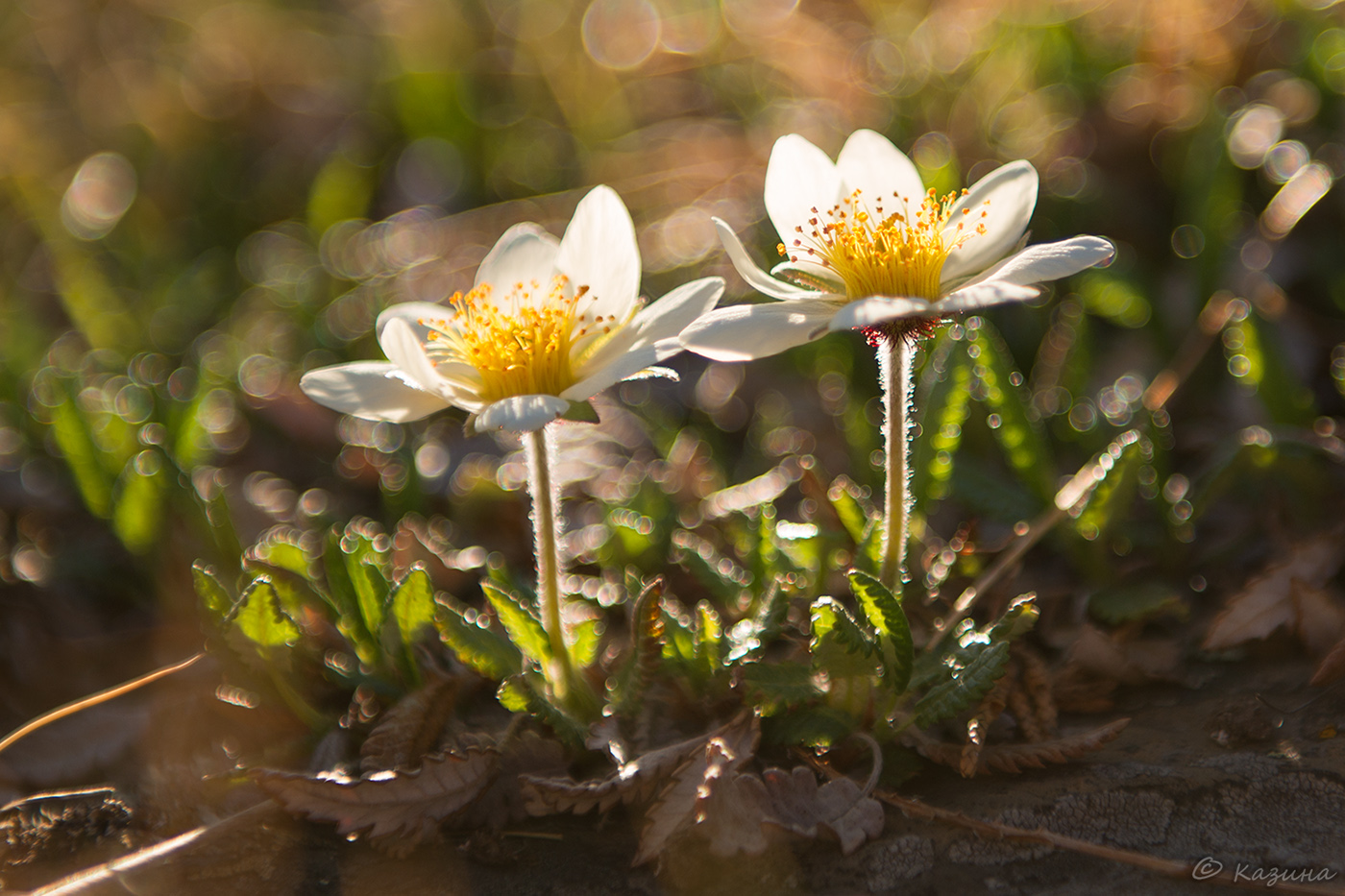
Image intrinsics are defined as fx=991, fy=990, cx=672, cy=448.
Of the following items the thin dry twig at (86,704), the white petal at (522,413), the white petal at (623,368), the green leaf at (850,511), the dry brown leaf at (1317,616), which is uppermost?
the white petal at (623,368)

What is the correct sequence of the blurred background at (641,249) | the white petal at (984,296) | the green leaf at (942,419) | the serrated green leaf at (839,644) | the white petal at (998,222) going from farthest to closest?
the blurred background at (641,249)
the green leaf at (942,419)
the white petal at (998,222)
the serrated green leaf at (839,644)
the white petal at (984,296)

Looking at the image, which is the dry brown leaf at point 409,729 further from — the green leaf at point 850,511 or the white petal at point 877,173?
the white petal at point 877,173

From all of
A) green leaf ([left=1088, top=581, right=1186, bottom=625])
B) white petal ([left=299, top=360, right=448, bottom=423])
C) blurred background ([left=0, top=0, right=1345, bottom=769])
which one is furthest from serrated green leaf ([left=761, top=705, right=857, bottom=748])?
white petal ([left=299, top=360, right=448, bottom=423])

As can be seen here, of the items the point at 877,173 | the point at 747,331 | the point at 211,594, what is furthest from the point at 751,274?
the point at 211,594

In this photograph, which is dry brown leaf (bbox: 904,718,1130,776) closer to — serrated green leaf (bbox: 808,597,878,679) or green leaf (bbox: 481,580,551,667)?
serrated green leaf (bbox: 808,597,878,679)

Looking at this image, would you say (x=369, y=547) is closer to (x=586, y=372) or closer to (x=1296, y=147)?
(x=586, y=372)

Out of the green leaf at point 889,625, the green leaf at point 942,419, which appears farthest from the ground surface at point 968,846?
the green leaf at point 942,419

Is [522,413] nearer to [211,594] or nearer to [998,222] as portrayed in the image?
[211,594]
